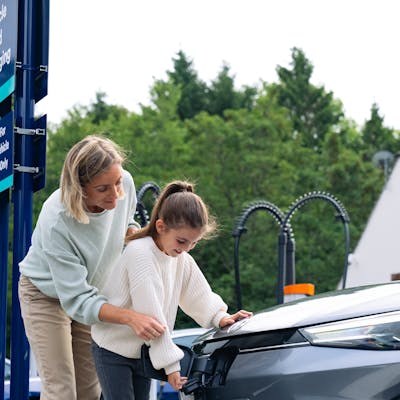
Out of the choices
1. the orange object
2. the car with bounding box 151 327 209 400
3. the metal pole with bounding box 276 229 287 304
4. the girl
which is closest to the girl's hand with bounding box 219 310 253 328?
the girl

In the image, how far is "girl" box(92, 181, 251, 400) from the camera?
366cm

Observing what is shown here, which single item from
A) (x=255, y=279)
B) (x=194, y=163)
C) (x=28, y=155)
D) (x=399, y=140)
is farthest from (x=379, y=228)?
(x=28, y=155)

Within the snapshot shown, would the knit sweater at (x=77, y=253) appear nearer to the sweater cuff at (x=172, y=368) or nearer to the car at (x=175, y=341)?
the sweater cuff at (x=172, y=368)

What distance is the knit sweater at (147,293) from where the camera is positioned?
3.62m

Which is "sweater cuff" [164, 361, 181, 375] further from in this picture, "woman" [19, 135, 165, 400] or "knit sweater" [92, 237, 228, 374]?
"woman" [19, 135, 165, 400]

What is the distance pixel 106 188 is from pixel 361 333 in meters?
1.26

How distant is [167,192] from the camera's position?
391 cm

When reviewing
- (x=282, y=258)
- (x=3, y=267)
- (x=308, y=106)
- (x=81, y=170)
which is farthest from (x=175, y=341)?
(x=308, y=106)

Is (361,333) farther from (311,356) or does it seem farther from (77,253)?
(77,253)

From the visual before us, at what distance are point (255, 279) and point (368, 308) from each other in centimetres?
3220

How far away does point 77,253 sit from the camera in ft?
13.2

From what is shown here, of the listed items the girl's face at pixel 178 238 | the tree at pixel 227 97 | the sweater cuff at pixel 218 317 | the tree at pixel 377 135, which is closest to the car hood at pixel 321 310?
the sweater cuff at pixel 218 317

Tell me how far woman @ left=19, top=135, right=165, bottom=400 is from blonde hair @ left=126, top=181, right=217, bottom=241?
20cm

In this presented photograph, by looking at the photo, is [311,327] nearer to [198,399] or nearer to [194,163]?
[198,399]
